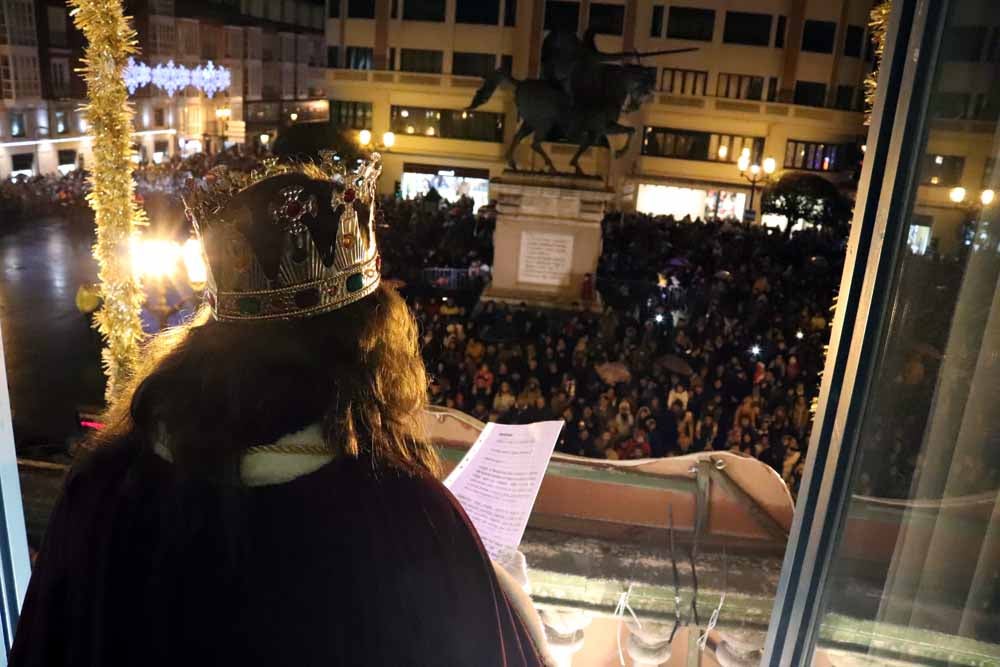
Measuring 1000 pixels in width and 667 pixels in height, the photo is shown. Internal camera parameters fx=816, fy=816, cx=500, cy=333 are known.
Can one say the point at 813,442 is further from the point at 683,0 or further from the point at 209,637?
the point at 683,0

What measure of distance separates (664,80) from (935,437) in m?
28.8

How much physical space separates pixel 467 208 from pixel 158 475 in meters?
18.5

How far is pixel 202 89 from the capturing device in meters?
36.0

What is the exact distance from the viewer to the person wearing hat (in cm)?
131

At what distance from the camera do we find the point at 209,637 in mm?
1331

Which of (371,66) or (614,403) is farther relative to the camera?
(371,66)

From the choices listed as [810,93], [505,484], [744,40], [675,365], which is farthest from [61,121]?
[810,93]

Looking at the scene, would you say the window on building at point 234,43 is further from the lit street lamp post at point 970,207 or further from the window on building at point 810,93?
the lit street lamp post at point 970,207

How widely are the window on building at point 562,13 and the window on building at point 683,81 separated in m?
3.59

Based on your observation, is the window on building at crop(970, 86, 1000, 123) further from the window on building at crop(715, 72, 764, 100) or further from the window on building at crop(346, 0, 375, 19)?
the window on building at crop(346, 0, 375, 19)

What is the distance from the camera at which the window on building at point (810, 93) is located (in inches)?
1107

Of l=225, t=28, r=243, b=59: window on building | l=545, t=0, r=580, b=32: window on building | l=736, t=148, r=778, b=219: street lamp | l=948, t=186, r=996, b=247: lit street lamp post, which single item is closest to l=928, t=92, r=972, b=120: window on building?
l=948, t=186, r=996, b=247: lit street lamp post

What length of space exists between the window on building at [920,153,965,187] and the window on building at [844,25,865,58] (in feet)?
97.9

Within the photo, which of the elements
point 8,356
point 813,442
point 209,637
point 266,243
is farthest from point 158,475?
point 8,356
